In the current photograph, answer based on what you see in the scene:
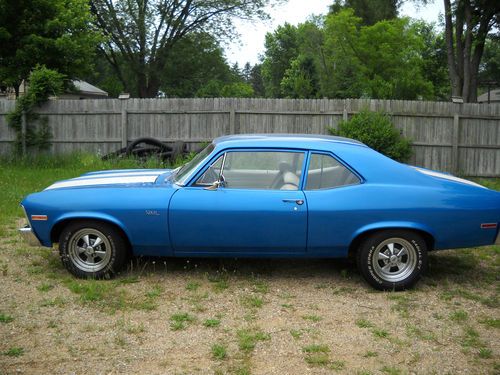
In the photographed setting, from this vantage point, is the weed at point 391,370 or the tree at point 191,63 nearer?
the weed at point 391,370

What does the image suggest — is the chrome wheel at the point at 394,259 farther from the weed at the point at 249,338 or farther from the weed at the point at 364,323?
the weed at the point at 249,338

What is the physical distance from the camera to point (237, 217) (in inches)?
216

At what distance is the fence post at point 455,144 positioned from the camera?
46.4 feet

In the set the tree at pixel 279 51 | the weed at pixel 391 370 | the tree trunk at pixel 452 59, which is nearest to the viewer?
the weed at pixel 391 370

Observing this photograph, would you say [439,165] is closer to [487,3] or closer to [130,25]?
[487,3]

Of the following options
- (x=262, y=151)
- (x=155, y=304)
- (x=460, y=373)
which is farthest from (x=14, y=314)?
(x=460, y=373)

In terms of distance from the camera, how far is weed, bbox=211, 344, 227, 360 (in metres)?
4.16

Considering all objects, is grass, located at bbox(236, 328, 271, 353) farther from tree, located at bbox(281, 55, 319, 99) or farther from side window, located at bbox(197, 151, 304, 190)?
Answer: tree, located at bbox(281, 55, 319, 99)

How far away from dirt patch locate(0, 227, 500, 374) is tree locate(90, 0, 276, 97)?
98.8ft

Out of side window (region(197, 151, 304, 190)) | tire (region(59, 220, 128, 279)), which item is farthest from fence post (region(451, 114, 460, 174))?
tire (region(59, 220, 128, 279))

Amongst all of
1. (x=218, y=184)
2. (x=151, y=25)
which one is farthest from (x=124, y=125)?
(x=151, y=25)

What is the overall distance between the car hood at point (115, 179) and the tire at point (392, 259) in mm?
2321

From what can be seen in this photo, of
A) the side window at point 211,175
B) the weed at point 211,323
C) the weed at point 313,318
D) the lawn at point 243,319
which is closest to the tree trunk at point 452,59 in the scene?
the lawn at point 243,319

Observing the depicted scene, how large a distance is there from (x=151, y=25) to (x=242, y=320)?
108 feet
